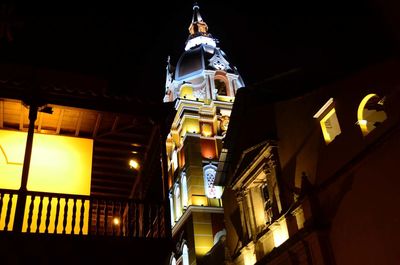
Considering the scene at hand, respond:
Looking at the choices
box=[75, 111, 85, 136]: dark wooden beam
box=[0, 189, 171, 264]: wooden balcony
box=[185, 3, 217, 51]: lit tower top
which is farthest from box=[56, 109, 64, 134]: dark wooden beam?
box=[185, 3, 217, 51]: lit tower top

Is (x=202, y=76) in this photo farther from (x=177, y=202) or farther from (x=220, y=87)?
(x=177, y=202)

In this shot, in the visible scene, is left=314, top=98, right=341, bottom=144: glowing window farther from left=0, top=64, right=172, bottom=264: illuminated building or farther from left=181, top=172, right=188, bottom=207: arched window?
left=181, top=172, right=188, bottom=207: arched window

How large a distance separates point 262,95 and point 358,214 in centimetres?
760

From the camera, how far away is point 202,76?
152 ft

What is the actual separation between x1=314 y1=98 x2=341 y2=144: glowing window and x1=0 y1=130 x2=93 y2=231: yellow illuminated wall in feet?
24.3

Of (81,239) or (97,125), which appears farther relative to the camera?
(97,125)

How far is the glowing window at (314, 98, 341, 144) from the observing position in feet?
46.2

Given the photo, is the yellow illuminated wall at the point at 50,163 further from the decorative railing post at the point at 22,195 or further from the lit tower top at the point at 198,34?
the lit tower top at the point at 198,34

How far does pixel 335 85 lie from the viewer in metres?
14.0

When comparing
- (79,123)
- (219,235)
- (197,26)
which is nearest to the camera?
(79,123)

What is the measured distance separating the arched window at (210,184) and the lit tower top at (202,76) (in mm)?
7549

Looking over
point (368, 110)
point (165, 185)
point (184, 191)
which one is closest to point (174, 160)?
point (184, 191)

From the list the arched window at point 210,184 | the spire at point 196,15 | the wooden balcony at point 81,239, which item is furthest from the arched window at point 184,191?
the wooden balcony at point 81,239

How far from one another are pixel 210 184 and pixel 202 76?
12.8 meters
